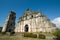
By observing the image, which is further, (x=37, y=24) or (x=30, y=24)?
(x=30, y=24)

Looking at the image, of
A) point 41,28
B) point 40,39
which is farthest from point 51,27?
point 40,39

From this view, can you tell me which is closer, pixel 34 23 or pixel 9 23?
pixel 34 23

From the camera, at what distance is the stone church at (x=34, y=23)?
27384mm

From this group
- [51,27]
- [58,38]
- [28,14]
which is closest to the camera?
[58,38]

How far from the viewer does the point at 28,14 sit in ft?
121

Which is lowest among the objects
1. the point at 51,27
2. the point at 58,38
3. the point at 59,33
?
the point at 58,38

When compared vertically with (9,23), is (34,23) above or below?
below

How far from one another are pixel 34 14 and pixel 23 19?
7.12m

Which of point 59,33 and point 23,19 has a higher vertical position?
point 23,19

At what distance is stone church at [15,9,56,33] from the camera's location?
27384mm

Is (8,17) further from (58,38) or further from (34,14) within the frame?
(58,38)

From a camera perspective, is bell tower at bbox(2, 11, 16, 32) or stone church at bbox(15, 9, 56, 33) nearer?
stone church at bbox(15, 9, 56, 33)

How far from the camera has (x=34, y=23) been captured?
3266cm

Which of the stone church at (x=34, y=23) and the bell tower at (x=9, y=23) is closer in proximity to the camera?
the stone church at (x=34, y=23)
